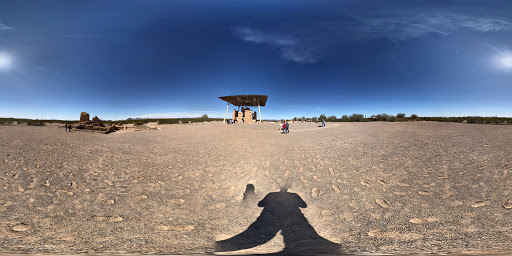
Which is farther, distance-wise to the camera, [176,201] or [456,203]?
[176,201]

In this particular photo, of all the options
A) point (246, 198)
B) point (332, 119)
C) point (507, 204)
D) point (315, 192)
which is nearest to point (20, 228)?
point (246, 198)

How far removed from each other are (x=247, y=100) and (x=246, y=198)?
2723 cm

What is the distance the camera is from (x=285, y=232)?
11.7 ft

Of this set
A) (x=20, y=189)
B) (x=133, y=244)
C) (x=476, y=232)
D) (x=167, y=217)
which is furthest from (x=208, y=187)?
(x=476, y=232)

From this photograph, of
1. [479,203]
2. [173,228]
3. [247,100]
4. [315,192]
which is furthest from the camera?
[247,100]

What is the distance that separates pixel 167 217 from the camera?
389 cm

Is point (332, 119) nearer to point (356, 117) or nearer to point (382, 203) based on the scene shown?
point (356, 117)

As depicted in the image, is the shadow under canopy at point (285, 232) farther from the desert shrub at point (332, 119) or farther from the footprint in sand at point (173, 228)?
the desert shrub at point (332, 119)

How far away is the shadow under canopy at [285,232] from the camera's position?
3023 mm

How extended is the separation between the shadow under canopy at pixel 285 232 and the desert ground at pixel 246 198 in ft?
0.32

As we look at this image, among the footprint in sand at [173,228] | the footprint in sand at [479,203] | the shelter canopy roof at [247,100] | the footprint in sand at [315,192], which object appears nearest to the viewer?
the footprint in sand at [173,228]

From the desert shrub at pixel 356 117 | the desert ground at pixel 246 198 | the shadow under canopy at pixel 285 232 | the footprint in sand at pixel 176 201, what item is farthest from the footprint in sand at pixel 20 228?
the desert shrub at pixel 356 117

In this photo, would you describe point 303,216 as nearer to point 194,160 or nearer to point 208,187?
point 208,187

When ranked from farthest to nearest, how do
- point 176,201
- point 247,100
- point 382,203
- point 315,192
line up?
point 247,100, point 315,192, point 176,201, point 382,203
